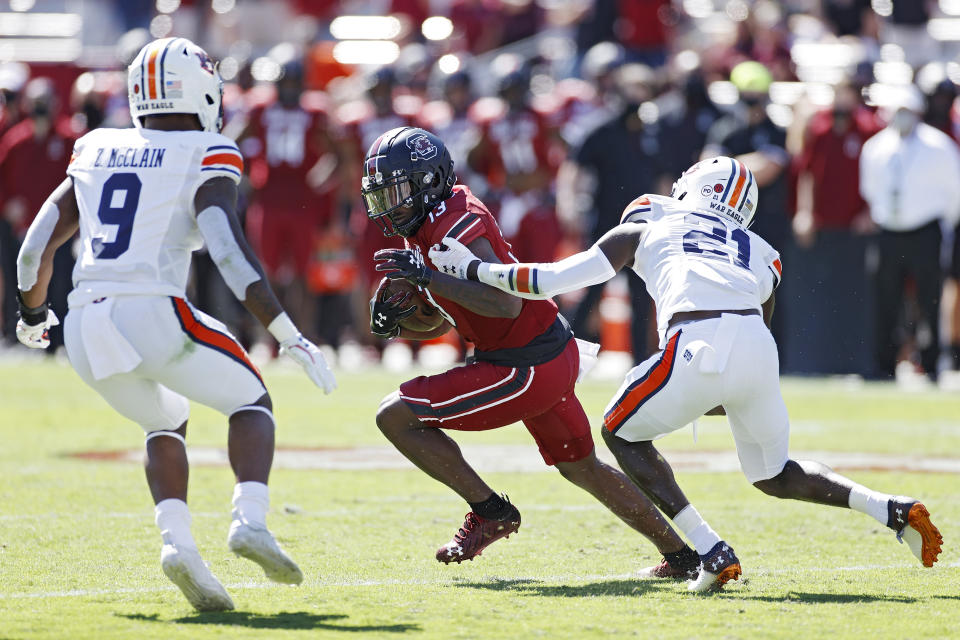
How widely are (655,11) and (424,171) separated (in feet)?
36.7

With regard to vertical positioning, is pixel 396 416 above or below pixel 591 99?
below

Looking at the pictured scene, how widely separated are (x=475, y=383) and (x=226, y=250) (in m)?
1.07

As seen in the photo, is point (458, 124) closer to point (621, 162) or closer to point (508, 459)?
point (621, 162)

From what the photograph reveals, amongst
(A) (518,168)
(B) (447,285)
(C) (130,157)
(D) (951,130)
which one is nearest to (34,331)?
(C) (130,157)

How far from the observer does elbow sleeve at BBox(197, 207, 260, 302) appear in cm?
444

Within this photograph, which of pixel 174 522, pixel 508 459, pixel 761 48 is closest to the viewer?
pixel 174 522

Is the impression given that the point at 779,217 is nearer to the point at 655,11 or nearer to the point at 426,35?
the point at 655,11

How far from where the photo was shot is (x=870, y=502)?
4816 millimetres

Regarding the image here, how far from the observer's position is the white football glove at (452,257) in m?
4.97

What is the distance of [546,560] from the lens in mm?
5352

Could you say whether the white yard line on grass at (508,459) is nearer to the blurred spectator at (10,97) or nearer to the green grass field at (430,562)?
the green grass field at (430,562)

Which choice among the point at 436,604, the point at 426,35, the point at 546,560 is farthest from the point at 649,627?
the point at 426,35

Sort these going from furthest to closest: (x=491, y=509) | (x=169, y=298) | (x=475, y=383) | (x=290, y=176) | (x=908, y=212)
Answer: (x=290, y=176) < (x=908, y=212) < (x=491, y=509) < (x=475, y=383) < (x=169, y=298)

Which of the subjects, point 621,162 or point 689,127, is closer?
point 621,162
